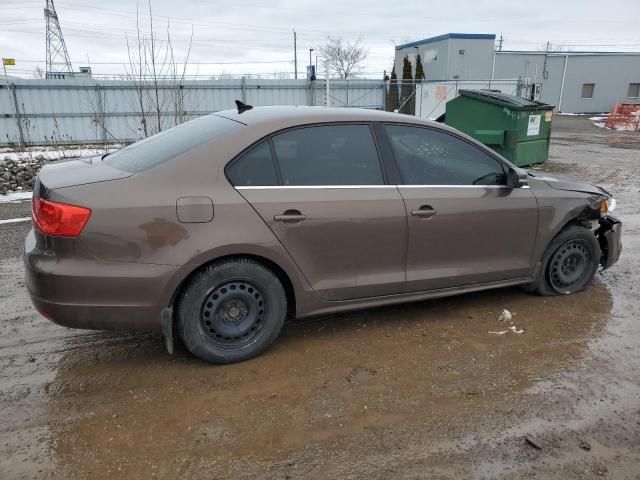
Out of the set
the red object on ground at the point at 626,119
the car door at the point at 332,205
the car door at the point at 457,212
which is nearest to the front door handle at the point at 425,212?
the car door at the point at 457,212

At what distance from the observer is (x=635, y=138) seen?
20516 mm

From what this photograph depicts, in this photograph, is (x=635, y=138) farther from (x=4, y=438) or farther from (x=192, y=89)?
(x=4, y=438)

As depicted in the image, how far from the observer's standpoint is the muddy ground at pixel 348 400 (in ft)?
7.98

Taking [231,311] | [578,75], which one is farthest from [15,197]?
[578,75]

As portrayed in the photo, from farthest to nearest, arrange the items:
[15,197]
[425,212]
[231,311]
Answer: [15,197] < [425,212] < [231,311]

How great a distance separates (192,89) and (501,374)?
52.8 feet

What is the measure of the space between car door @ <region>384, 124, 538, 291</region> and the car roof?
120 millimetres

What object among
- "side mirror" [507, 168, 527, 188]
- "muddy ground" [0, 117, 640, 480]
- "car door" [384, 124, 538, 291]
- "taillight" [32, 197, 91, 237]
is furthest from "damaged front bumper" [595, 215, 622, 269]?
"taillight" [32, 197, 91, 237]

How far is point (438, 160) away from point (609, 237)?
197 centimetres

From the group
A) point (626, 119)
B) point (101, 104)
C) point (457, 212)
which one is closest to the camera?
point (457, 212)

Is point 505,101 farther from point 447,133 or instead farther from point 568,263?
Answer: point 447,133

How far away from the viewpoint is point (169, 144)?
11.1 feet

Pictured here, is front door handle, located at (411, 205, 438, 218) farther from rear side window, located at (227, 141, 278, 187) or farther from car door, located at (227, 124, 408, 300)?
rear side window, located at (227, 141, 278, 187)

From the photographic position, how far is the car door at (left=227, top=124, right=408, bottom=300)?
3193 mm
